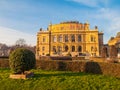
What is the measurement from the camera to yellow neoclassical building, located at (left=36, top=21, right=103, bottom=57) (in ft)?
280

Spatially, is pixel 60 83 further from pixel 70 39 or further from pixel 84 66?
pixel 70 39

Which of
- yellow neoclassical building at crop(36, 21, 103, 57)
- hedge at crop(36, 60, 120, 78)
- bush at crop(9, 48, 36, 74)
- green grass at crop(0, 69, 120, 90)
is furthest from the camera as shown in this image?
yellow neoclassical building at crop(36, 21, 103, 57)

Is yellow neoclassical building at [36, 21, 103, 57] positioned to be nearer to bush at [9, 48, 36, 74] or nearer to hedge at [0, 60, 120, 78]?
hedge at [0, 60, 120, 78]

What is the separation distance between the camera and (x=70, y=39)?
85.9 meters

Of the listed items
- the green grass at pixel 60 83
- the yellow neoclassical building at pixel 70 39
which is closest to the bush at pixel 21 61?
the green grass at pixel 60 83

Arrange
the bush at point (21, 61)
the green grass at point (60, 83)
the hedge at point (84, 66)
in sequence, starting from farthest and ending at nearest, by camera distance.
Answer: the hedge at point (84, 66) → the bush at point (21, 61) → the green grass at point (60, 83)

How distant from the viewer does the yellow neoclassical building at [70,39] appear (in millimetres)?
85438

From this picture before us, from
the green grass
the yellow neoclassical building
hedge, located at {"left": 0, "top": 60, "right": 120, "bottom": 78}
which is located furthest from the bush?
the yellow neoclassical building

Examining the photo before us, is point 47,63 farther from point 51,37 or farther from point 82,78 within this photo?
point 51,37

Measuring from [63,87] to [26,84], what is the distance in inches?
95.4

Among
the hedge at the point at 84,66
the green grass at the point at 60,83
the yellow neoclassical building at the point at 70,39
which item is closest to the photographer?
the green grass at the point at 60,83

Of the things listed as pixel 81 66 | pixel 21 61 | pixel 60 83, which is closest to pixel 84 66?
pixel 81 66

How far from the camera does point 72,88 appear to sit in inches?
547

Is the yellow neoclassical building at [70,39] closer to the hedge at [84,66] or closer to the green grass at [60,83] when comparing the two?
the hedge at [84,66]
